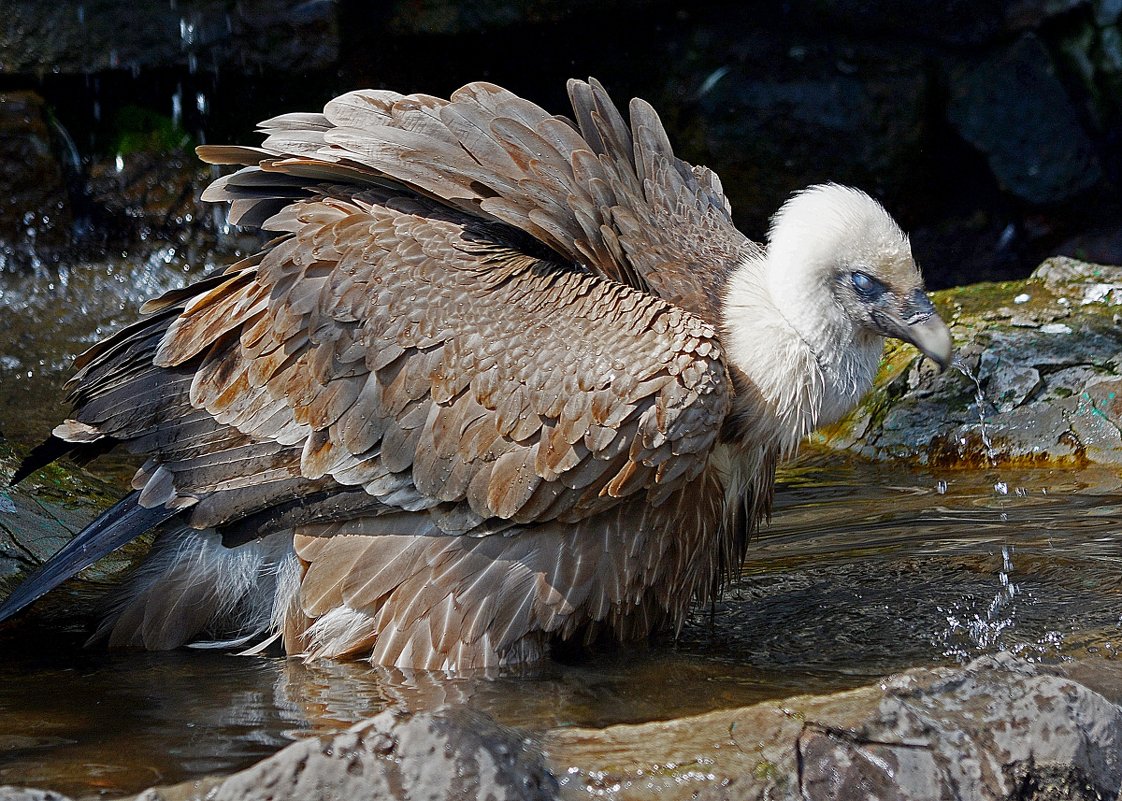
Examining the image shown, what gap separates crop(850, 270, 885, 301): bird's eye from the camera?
4.41 meters

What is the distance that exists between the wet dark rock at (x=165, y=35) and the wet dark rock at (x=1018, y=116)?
14.8ft

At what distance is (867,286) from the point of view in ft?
14.5

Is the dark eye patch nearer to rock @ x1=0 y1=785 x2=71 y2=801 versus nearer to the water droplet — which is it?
rock @ x1=0 y1=785 x2=71 y2=801

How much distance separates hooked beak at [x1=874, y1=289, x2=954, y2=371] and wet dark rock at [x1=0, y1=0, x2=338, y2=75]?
19.6 feet

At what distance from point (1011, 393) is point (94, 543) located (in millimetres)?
4126

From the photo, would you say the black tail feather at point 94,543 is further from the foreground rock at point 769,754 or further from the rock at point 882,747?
the rock at point 882,747

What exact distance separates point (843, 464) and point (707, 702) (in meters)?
2.95

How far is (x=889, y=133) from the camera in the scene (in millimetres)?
10000

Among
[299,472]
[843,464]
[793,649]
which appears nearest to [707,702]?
[793,649]

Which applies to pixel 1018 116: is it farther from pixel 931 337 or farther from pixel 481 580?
pixel 481 580

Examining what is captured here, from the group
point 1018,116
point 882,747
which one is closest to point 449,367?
point 882,747

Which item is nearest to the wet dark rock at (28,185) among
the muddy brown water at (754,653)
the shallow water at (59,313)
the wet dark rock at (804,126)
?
the shallow water at (59,313)

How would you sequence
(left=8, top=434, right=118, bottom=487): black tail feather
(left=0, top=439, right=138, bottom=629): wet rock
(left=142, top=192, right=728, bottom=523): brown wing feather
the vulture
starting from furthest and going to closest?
(left=0, top=439, right=138, bottom=629): wet rock
(left=8, top=434, right=118, bottom=487): black tail feather
the vulture
(left=142, top=192, right=728, bottom=523): brown wing feather

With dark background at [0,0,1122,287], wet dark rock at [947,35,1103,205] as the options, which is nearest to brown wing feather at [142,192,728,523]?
dark background at [0,0,1122,287]
